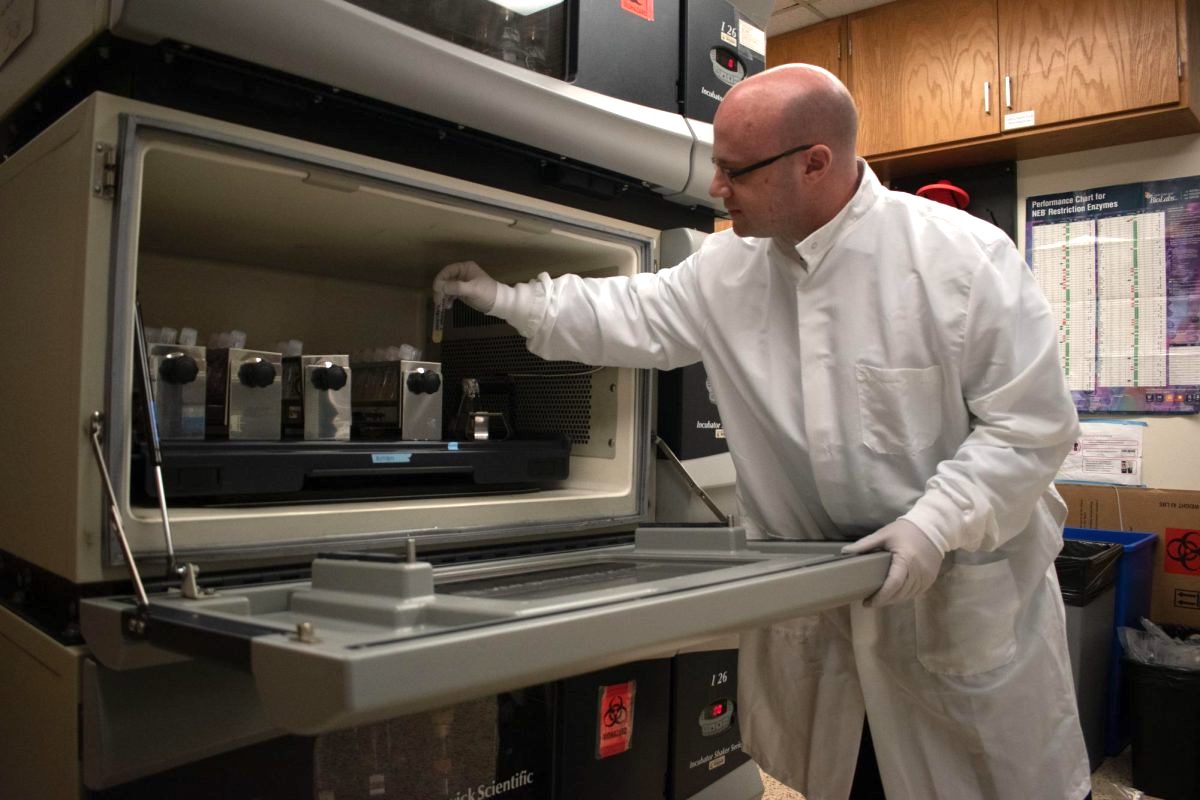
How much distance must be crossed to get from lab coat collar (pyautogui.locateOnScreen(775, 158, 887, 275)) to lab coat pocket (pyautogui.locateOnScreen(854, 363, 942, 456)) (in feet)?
0.56

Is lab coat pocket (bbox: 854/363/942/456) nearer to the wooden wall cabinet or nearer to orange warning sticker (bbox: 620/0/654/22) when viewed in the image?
orange warning sticker (bbox: 620/0/654/22)

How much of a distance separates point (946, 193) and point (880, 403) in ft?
6.92

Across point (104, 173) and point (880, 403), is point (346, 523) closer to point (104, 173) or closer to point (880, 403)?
point (104, 173)

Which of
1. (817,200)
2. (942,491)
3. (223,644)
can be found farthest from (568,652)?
(817,200)

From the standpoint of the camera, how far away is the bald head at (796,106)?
1.21 m

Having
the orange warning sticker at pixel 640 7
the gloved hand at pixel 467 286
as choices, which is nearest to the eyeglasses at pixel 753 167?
the orange warning sticker at pixel 640 7

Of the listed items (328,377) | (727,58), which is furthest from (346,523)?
(727,58)

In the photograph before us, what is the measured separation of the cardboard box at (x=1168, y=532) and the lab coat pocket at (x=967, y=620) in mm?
1690

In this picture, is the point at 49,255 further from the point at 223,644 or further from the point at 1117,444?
the point at 1117,444

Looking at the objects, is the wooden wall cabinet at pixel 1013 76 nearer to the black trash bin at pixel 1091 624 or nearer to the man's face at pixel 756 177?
the black trash bin at pixel 1091 624

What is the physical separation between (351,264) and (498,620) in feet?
3.46

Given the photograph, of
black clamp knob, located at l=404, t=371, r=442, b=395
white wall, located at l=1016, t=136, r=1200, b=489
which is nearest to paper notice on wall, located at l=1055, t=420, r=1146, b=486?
white wall, located at l=1016, t=136, r=1200, b=489

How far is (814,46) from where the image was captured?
3309 mm

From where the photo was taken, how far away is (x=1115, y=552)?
2420mm
